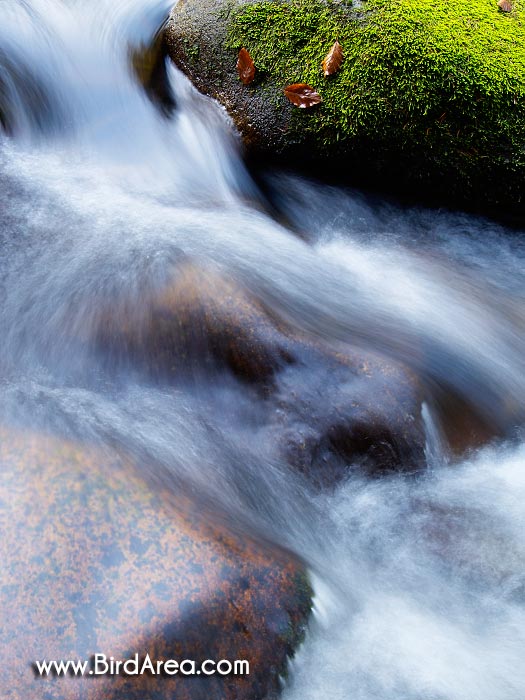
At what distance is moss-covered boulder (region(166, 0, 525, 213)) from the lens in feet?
12.7

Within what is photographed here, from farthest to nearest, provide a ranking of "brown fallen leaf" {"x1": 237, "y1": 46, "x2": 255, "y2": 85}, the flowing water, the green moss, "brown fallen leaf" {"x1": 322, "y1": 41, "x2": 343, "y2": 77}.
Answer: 1. "brown fallen leaf" {"x1": 237, "y1": 46, "x2": 255, "y2": 85}
2. "brown fallen leaf" {"x1": 322, "y1": 41, "x2": 343, "y2": 77}
3. the green moss
4. the flowing water

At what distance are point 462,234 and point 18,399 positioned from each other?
10.1ft

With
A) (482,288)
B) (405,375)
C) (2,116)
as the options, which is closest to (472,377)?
(405,375)

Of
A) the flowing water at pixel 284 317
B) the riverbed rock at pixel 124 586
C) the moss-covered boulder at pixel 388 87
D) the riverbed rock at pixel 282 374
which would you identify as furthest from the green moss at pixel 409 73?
the riverbed rock at pixel 124 586

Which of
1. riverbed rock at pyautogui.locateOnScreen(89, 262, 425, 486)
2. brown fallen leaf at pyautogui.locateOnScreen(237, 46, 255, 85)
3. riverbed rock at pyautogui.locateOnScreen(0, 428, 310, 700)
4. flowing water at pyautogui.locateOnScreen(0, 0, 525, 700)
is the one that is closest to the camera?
riverbed rock at pyautogui.locateOnScreen(0, 428, 310, 700)

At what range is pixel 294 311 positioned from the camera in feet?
10.7

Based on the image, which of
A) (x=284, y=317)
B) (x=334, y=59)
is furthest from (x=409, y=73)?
(x=284, y=317)

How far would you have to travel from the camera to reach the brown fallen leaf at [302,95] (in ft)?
13.7

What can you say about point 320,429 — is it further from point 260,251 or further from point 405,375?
point 260,251

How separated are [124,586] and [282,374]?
1247 mm

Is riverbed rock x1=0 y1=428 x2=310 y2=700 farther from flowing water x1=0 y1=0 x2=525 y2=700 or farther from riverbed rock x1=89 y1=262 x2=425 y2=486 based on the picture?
riverbed rock x1=89 y1=262 x2=425 y2=486

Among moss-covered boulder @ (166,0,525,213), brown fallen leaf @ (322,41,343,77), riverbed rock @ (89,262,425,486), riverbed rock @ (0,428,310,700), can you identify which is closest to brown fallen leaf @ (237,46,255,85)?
moss-covered boulder @ (166,0,525,213)

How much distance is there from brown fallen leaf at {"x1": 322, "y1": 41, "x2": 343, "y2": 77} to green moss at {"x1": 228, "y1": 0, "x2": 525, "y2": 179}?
0.11 ft

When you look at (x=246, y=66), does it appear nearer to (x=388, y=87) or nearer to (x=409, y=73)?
(x=388, y=87)
